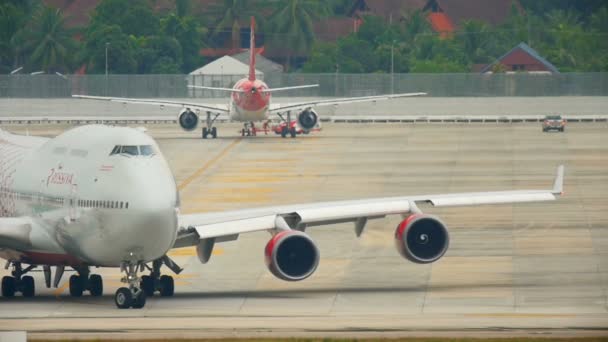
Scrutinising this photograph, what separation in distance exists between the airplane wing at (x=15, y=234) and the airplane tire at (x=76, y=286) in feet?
6.74

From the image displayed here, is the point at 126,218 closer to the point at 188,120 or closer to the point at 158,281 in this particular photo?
the point at 158,281

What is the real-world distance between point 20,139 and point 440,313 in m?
14.8

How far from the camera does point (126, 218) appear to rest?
39125mm

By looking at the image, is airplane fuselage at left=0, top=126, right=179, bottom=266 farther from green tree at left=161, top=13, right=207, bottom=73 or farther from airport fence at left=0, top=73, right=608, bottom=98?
green tree at left=161, top=13, right=207, bottom=73

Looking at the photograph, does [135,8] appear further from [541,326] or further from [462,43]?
[541,326]

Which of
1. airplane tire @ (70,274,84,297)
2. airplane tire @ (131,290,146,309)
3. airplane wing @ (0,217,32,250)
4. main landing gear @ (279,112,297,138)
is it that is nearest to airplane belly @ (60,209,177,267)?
airplane tire @ (131,290,146,309)

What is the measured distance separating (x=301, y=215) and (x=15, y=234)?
761 centimetres

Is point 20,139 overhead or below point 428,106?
overhead

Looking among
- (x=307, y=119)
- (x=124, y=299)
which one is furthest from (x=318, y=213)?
(x=307, y=119)

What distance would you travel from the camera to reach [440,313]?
130 ft

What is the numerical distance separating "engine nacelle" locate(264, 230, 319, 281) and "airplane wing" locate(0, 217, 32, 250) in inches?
261

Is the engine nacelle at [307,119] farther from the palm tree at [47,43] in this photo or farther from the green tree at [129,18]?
the green tree at [129,18]

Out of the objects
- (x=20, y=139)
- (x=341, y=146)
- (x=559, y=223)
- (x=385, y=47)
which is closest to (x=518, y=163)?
(x=341, y=146)

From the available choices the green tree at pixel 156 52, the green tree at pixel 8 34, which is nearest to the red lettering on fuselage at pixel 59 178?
the green tree at pixel 156 52
